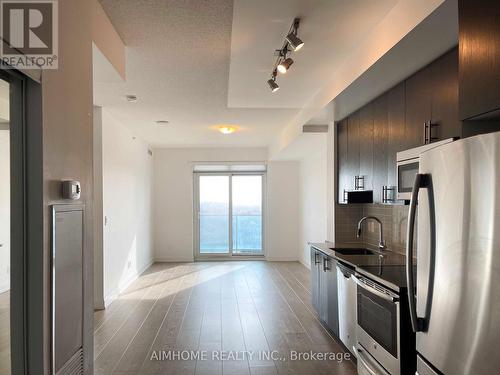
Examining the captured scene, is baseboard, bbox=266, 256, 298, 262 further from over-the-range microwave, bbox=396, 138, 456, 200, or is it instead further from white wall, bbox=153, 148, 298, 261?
over-the-range microwave, bbox=396, 138, 456, 200

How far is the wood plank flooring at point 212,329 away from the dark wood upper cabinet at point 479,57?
8.19 feet

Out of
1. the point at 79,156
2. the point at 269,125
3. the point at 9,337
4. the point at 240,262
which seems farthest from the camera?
the point at 240,262

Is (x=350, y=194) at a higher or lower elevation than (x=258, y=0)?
lower

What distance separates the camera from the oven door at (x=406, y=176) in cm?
276

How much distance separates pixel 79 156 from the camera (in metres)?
2.06

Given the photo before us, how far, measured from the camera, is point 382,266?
3.09 m

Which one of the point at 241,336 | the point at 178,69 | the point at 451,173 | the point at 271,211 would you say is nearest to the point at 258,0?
the point at 451,173

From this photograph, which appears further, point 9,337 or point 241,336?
point 241,336

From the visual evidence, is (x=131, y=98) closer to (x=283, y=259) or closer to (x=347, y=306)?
(x=347, y=306)

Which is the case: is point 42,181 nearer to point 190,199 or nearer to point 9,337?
point 9,337

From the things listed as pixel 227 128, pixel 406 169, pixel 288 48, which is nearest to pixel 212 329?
pixel 406 169

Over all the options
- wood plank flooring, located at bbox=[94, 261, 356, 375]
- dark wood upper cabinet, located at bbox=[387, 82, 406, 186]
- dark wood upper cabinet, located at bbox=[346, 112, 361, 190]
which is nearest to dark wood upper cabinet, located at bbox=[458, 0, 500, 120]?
dark wood upper cabinet, located at bbox=[387, 82, 406, 186]

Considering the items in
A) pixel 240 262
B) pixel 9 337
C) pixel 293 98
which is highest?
pixel 293 98

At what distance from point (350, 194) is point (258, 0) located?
2572 mm
